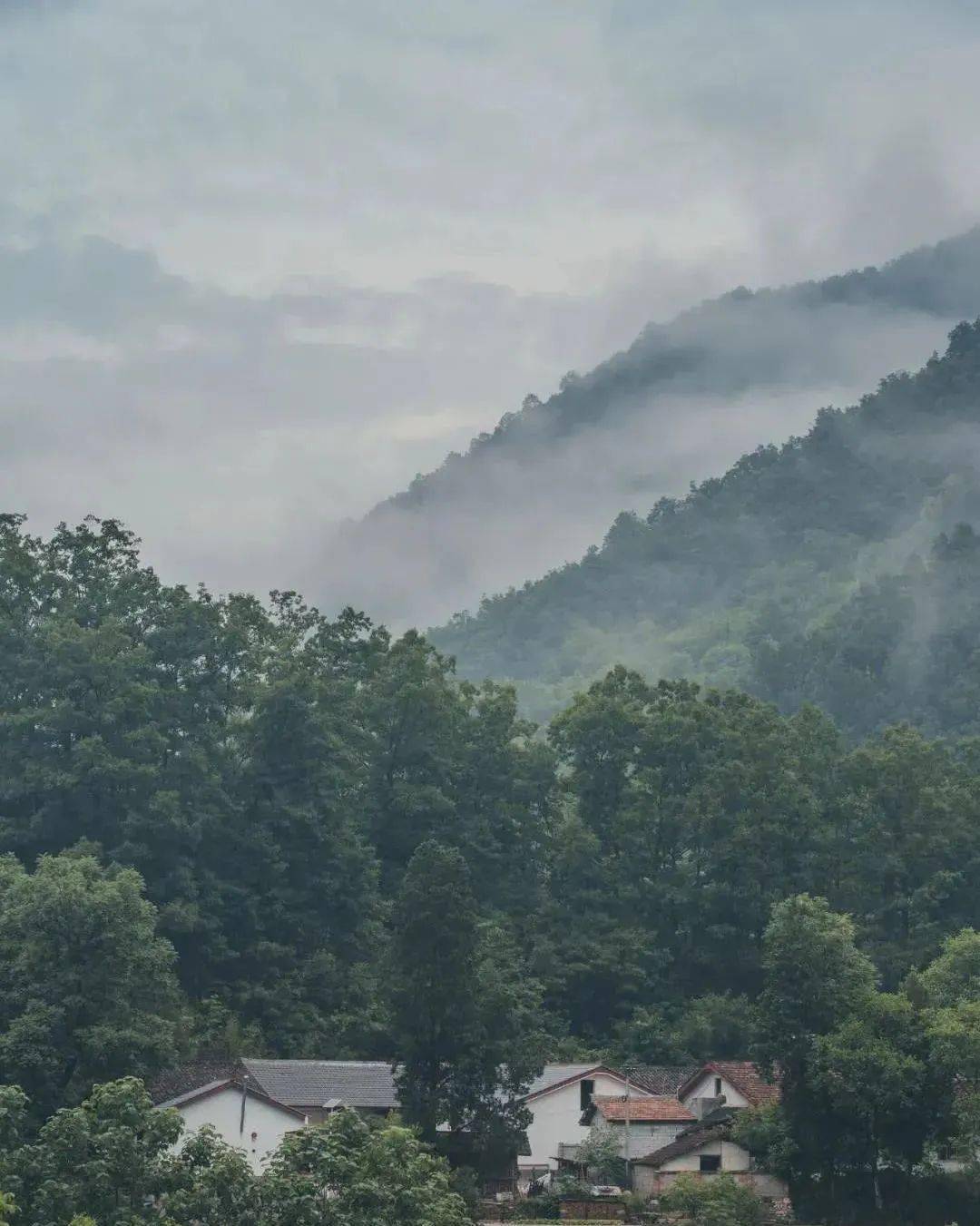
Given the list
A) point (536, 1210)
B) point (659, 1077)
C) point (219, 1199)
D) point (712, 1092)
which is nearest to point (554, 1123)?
point (659, 1077)

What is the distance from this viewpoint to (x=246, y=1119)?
190 feet

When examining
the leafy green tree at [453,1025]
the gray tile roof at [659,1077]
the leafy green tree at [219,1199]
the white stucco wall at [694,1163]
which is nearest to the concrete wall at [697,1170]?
the white stucco wall at [694,1163]

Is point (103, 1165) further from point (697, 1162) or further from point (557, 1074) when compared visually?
point (557, 1074)

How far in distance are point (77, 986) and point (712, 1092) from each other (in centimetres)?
2058

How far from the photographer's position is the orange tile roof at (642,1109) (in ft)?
208

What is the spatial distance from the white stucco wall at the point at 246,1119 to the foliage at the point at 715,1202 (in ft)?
34.1

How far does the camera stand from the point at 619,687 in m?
87.0

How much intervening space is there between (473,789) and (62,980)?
89.5 feet

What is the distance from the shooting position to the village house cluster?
191 ft

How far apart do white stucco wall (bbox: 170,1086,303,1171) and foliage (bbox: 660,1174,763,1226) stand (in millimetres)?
10406

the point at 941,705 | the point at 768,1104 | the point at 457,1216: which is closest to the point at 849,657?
the point at 941,705

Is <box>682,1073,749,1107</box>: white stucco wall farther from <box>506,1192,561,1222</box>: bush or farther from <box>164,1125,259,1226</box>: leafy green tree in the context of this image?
<box>164,1125,259,1226</box>: leafy green tree

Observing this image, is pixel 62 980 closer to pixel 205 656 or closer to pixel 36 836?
pixel 36 836

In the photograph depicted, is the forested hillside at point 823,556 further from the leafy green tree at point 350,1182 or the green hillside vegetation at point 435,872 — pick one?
the leafy green tree at point 350,1182
